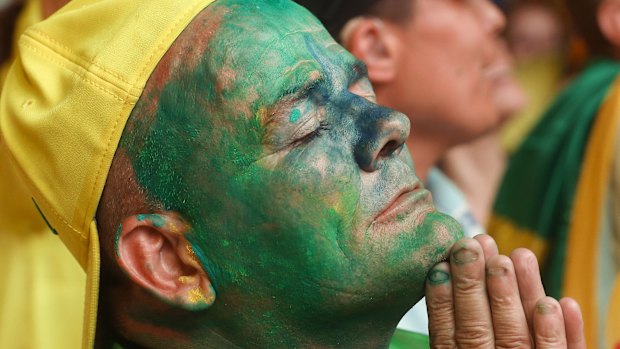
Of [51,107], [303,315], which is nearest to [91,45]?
[51,107]

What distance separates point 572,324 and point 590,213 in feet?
4.40

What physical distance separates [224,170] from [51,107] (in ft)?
1.05

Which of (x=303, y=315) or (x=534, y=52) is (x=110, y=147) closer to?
(x=303, y=315)

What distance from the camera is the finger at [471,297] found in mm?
1635

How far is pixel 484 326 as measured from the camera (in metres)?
1.66

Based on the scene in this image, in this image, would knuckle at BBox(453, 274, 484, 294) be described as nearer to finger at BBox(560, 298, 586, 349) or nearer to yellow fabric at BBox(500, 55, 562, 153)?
finger at BBox(560, 298, 586, 349)

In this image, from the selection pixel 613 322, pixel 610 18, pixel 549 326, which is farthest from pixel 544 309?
pixel 610 18

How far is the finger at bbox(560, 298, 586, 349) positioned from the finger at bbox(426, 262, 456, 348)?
0.18 metres

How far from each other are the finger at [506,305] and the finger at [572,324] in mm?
67

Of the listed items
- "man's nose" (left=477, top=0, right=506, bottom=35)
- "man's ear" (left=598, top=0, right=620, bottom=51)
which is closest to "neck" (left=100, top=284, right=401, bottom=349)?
"man's nose" (left=477, top=0, right=506, bottom=35)

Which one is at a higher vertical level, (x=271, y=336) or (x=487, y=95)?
(x=271, y=336)

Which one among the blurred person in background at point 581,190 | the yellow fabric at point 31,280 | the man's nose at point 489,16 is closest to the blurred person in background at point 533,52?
the blurred person in background at point 581,190

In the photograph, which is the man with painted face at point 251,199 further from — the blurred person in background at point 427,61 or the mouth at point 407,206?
the blurred person in background at point 427,61

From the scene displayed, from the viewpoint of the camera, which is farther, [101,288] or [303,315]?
Answer: [101,288]
